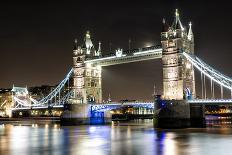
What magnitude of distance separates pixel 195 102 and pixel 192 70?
639 cm

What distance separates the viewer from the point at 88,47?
59.1 metres

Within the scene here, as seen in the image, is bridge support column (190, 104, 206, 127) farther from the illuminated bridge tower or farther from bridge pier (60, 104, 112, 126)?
bridge pier (60, 104, 112, 126)

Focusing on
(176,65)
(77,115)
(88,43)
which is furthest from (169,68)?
(88,43)

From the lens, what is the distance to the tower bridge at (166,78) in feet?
131

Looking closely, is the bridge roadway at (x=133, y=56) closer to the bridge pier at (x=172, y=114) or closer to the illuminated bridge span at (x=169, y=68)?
the illuminated bridge span at (x=169, y=68)

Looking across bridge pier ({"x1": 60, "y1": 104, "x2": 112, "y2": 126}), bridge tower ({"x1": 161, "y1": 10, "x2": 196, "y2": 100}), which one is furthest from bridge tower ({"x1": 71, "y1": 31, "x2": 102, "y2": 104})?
bridge tower ({"x1": 161, "y1": 10, "x2": 196, "y2": 100})

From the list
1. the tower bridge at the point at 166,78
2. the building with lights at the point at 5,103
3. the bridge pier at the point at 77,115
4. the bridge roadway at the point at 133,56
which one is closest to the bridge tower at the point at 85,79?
the tower bridge at the point at 166,78

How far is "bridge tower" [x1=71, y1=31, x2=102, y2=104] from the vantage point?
182ft

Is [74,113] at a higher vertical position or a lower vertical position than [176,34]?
lower

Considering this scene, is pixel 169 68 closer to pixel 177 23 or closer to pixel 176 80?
pixel 176 80

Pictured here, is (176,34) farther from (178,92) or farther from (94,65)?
(94,65)

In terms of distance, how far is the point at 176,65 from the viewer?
43.4 m

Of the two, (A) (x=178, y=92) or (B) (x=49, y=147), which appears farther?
(A) (x=178, y=92)

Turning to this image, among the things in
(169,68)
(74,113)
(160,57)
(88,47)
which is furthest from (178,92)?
(88,47)
